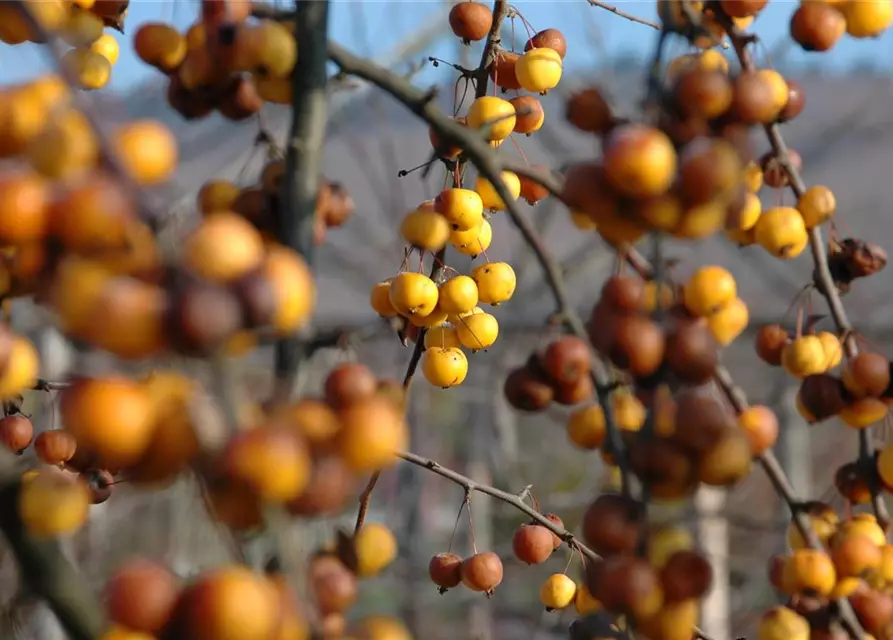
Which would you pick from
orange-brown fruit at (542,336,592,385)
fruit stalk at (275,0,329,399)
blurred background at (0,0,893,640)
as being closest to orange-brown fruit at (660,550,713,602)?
orange-brown fruit at (542,336,592,385)

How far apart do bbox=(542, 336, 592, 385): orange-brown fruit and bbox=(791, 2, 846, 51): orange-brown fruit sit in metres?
0.38

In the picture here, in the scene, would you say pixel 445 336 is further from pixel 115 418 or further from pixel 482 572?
pixel 115 418

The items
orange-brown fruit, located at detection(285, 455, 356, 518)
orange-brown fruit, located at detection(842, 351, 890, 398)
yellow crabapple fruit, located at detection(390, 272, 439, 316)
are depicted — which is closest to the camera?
orange-brown fruit, located at detection(285, 455, 356, 518)

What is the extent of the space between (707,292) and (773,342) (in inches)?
18.7

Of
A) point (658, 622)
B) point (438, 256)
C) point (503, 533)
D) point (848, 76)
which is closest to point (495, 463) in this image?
point (503, 533)

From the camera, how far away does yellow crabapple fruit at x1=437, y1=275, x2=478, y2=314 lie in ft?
3.44

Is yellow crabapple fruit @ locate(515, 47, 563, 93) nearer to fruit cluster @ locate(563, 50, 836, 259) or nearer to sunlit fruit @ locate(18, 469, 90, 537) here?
fruit cluster @ locate(563, 50, 836, 259)

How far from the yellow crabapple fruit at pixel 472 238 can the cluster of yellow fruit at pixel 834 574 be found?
42cm

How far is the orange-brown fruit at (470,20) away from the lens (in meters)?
1.15

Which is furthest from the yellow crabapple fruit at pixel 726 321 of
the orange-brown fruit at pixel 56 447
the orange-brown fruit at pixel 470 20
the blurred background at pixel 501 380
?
the blurred background at pixel 501 380

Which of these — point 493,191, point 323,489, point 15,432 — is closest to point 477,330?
point 493,191

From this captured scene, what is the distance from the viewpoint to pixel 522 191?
1.12 meters

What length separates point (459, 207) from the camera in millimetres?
942

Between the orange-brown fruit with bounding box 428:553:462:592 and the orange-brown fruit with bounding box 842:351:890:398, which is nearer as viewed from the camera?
the orange-brown fruit with bounding box 842:351:890:398
